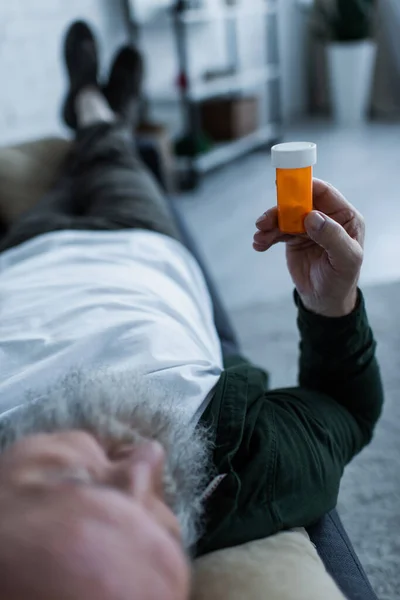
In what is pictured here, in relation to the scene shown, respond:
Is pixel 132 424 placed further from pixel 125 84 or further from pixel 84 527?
pixel 125 84

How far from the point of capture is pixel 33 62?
283 centimetres

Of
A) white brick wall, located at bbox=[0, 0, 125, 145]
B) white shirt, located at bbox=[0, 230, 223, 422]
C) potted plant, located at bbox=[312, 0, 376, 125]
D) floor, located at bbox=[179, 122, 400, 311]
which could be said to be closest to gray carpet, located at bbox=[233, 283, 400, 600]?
floor, located at bbox=[179, 122, 400, 311]

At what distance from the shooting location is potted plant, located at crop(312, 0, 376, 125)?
3.95 m

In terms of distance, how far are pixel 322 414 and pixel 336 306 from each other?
0.16 metres

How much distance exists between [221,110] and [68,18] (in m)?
1.10

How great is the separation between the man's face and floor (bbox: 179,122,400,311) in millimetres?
1469

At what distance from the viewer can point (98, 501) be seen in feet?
1.56

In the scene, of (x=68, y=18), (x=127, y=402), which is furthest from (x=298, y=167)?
(x=68, y=18)

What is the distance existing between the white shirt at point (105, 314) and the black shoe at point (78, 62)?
108 centimetres

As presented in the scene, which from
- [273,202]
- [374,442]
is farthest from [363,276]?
[273,202]

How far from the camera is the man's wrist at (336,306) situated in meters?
0.84

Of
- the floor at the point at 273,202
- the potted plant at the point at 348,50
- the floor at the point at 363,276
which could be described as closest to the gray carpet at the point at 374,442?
the floor at the point at 363,276

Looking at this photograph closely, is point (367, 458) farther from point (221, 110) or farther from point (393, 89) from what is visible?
point (393, 89)

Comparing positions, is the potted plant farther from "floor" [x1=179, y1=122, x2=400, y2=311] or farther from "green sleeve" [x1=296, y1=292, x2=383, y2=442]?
"green sleeve" [x1=296, y1=292, x2=383, y2=442]
